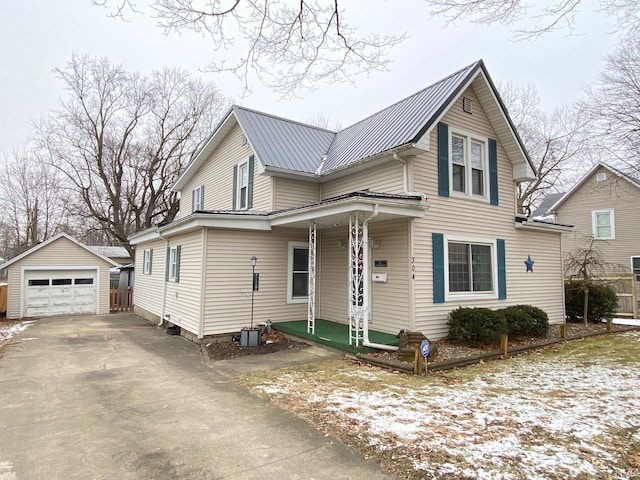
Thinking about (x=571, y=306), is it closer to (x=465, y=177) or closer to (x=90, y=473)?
(x=465, y=177)

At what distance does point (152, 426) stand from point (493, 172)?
1026cm

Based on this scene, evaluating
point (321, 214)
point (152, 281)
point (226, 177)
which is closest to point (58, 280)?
point (152, 281)

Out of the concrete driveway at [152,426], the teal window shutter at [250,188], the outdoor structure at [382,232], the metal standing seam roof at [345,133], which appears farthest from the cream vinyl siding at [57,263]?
the metal standing seam roof at [345,133]

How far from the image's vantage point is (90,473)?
3484 mm

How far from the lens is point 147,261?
16078mm

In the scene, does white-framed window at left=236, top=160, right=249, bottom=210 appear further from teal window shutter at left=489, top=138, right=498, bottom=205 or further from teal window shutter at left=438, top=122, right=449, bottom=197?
teal window shutter at left=489, top=138, right=498, bottom=205

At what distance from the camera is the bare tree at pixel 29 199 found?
2967cm

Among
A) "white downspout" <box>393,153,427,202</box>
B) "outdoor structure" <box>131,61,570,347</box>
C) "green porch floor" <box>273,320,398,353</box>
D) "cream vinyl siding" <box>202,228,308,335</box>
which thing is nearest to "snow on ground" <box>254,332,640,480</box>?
"green porch floor" <box>273,320,398,353</box>

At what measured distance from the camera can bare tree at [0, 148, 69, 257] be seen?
29672 millimetres

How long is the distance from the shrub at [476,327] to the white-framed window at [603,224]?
16.3 meters

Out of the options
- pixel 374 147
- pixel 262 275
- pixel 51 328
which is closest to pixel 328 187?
pixel 374 147

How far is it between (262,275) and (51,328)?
27.5ft

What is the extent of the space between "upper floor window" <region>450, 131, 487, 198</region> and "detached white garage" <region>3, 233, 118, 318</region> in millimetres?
16103

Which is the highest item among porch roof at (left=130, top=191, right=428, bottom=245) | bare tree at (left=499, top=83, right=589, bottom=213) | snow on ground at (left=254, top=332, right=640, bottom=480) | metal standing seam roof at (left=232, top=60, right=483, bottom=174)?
bare tree at (left=499, top=83, right=589, bottom=213)
